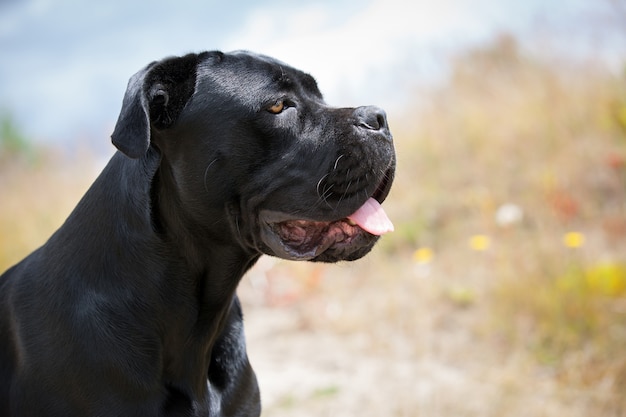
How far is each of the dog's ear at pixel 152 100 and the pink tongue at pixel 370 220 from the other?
2.41ft

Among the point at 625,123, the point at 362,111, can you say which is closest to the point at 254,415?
the point at 362,111

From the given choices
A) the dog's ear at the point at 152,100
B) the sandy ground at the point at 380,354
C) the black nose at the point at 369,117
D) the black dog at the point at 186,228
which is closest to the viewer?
the dog's ear at the point at 152,100

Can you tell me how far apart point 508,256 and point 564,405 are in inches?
59.3

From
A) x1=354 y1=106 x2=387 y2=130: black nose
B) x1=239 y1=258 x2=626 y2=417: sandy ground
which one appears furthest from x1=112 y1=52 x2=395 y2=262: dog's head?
x1=239 y1=258 x2=626 y2=417: sandy ground

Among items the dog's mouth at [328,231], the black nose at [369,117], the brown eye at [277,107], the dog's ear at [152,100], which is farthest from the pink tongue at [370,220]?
the dog's ear at [152,100]

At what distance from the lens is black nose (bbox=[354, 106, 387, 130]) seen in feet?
Result: 8.30

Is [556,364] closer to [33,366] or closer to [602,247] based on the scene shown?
[602,247]

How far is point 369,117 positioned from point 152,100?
75 centimetres

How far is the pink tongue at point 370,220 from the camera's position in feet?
8.43

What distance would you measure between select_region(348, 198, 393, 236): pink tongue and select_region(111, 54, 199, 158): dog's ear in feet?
2.41

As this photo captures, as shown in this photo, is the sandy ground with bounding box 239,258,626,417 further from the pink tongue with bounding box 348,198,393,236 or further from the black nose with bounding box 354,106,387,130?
the black nose with bounding box 354,106,387,130

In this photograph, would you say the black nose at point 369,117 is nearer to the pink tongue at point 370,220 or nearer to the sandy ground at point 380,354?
the pink tongue at point 370,220

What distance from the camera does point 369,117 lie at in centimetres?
254

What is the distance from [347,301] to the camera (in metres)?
6.22
